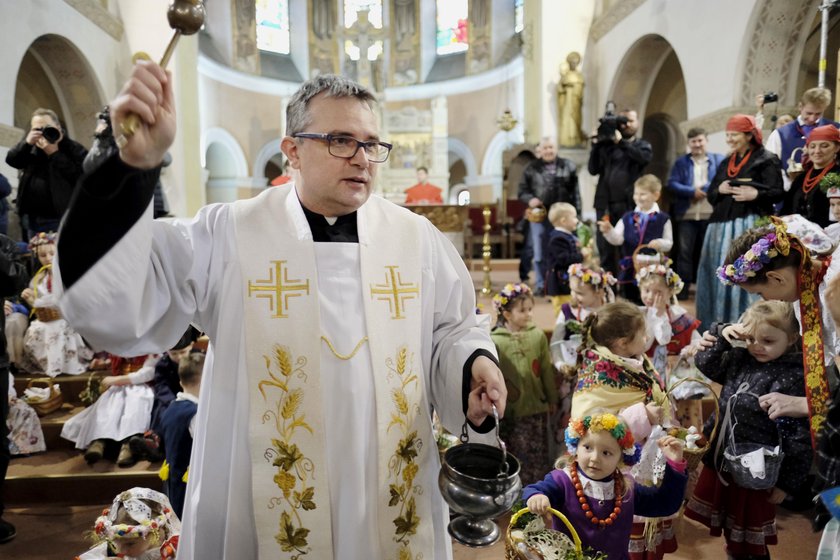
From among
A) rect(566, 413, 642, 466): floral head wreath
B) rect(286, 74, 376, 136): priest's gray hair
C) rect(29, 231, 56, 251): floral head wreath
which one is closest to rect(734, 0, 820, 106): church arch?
rect(566, 413, 642, 466): floral head wreath

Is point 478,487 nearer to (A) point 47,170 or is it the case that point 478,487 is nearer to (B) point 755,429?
(B) point 755,429

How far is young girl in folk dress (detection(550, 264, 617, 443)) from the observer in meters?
3.65

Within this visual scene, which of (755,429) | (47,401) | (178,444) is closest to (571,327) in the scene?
(755,429)

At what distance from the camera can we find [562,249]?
5312 mm

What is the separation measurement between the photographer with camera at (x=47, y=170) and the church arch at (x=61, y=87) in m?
5.16

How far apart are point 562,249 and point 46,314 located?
413 cm

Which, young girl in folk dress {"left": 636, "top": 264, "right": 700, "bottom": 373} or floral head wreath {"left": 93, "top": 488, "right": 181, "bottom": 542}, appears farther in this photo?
young girl in folk dress {"left": 636, "top": 264, "right": 700, "bottom": 373}

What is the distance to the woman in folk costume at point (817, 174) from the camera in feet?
12.0

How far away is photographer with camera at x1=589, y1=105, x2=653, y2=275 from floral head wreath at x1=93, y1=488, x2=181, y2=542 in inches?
203

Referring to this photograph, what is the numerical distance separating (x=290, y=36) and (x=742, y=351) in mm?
19428

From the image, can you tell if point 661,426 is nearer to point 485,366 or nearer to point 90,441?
point 485,366

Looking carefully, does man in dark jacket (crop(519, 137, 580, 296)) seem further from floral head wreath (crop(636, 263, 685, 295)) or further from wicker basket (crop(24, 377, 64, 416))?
wicker basket (crop(24, 377, 64, 416))

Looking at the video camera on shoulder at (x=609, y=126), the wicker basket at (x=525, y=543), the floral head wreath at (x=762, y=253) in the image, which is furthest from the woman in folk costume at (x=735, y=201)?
the wicker basket at (x=525, y=543)

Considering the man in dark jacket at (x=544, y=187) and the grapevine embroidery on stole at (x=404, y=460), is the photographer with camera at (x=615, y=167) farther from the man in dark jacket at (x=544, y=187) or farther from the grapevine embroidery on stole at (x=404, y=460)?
the grapevine embroidery on stole at (x=404, y=460)
